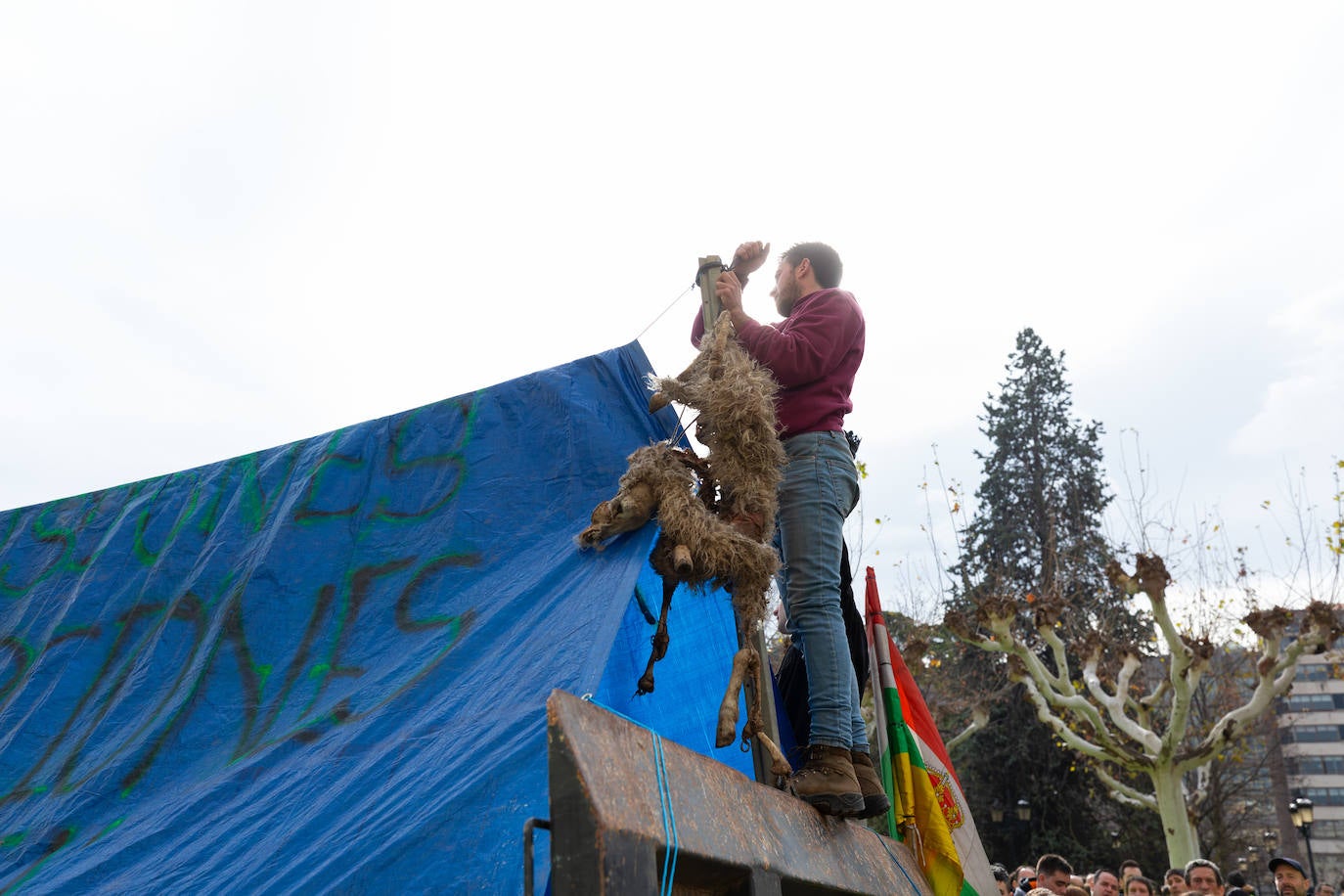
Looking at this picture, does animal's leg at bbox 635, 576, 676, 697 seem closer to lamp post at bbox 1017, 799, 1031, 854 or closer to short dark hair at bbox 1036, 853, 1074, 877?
short dark hair at bbox 1036, 853, 1074, 877

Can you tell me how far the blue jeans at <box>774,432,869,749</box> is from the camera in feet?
8.05

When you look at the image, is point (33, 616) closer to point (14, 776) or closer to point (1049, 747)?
point (14, 776)

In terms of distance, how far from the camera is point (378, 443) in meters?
3.57

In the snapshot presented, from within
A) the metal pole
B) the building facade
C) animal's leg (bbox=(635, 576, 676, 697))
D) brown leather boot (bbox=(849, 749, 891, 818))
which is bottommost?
the building facade

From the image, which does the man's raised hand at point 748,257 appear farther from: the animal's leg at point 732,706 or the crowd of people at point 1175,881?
the crowd of people at point 1175,881

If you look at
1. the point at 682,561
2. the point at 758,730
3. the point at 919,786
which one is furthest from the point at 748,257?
the point at 919,786

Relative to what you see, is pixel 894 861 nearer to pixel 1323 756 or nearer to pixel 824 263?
pixel 824 263

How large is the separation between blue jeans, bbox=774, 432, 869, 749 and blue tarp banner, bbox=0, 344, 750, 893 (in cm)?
41

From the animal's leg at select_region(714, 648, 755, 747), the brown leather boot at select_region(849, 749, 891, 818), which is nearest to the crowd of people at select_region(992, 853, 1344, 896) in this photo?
the brown leather boot at select_region(849, 749, 891, 818)

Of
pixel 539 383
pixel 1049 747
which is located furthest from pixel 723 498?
pixel 1049 747

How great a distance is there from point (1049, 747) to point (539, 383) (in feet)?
66.5

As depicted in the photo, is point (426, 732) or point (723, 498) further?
point (723, 498)

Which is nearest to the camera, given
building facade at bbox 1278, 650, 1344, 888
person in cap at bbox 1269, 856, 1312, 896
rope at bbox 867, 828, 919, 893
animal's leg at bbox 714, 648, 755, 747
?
animal's leg at bbox 714, 648, 755, 747

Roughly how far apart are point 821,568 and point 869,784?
0.56 meters
